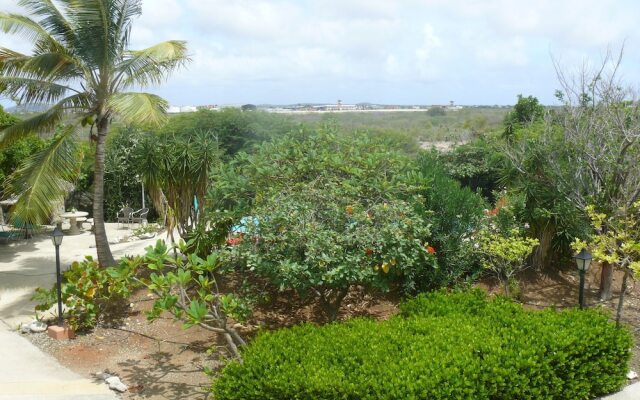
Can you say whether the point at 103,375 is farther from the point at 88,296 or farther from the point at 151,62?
the point at 151,62

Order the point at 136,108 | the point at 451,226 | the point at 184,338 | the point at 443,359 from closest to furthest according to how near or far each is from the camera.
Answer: the point at 443,359 < the point at 184,338 < the point at 451,226 < the point at 136,108

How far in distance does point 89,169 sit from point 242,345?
15342 mm

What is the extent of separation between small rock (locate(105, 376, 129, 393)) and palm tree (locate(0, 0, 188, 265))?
3.90 meters

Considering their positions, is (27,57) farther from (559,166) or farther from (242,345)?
(559,166)

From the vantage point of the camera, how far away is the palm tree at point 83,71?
932cm

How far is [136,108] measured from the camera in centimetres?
914

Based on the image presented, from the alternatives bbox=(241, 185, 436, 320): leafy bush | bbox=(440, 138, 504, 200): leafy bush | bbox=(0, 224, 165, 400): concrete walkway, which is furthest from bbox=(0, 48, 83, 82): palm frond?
bbox=(440, 138, 504, 200): leafy bush

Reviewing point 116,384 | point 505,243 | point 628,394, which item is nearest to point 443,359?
point 628,394

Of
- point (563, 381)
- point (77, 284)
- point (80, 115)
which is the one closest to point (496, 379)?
point (563, 381)

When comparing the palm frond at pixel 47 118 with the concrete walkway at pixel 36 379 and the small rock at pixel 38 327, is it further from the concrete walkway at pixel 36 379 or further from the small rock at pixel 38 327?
the concrete walkway at pixel 36 379

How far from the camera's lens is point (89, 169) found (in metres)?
19.5

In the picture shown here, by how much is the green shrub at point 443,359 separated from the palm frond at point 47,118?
246 inches

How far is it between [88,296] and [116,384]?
223 centimetres

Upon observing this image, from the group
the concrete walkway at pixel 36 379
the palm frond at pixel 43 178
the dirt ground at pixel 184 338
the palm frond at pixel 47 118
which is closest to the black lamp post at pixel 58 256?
the dirt ground at pixel 184 338
